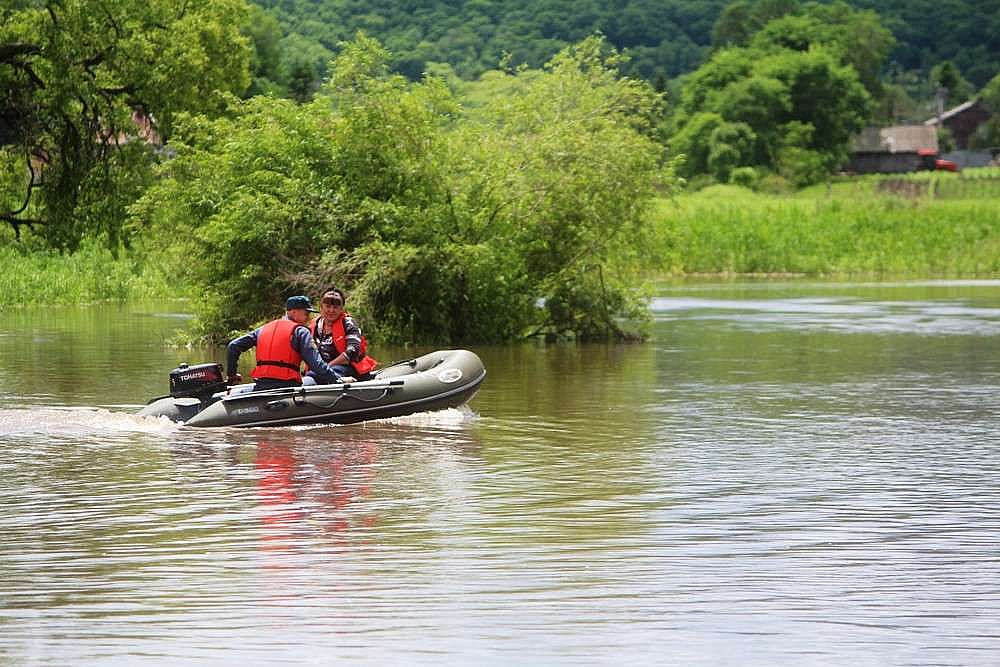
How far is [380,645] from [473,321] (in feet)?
65.7

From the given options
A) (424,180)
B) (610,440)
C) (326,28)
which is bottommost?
(610,440)

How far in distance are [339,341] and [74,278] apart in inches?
911

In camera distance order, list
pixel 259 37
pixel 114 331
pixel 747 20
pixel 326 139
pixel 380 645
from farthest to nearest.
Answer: pixel 747 20
pixel 259 37
pixel 114 331
pixel 326 139
pixel 380 645

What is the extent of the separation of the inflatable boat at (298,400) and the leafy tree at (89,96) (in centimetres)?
1675

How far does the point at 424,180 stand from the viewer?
26.9 m

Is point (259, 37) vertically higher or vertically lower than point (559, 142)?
higher

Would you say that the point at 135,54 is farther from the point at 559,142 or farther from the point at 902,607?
the point at 902,607

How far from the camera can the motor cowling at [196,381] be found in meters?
16.4

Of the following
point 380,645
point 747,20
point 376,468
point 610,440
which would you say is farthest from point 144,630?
point 747,20

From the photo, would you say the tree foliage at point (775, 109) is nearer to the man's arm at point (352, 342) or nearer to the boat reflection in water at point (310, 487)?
the man's arm at point (352, 342)

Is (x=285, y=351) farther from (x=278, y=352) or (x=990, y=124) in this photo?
(x=990, y=124)

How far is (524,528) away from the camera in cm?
1123

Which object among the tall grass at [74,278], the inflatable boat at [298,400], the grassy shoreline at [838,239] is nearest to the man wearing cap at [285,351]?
the inflatable boat at [298,400]

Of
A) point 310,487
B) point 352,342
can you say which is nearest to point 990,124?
point 352,342
